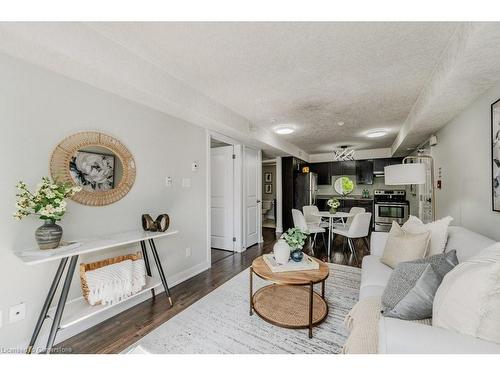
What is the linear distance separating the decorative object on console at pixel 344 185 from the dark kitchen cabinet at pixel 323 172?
43 centimetres

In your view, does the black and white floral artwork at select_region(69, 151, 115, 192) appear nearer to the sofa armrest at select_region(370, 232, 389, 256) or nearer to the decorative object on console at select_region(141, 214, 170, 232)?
the decorative object on console at select_region(141, 214, 170, 232)

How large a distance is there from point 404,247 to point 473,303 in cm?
113

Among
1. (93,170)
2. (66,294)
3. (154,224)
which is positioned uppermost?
(93,170)

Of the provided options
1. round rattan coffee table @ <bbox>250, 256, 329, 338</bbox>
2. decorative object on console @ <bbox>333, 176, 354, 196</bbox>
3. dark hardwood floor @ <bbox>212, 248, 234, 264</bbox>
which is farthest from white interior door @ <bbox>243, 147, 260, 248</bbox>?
decorative object on console @ <bbox>333, 176, 354, 196</bbox>

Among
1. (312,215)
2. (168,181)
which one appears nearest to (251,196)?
(312,215)

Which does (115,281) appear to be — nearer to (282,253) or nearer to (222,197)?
(282,253)

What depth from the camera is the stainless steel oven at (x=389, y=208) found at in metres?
5.53

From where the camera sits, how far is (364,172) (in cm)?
644

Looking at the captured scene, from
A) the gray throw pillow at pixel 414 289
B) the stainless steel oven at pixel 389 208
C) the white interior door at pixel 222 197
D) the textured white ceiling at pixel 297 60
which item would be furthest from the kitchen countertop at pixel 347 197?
the gray throw pillow at pixel 414 289

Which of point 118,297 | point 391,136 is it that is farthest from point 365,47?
point 391,136

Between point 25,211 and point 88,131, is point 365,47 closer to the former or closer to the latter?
point 88,131

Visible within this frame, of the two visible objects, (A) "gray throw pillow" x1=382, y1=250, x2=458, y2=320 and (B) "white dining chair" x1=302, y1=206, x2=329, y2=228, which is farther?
(B) "white dining chair" x1=302, y1=206, x2=329, y2=228

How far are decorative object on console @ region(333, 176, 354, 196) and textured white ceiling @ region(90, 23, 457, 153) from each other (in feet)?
13.6

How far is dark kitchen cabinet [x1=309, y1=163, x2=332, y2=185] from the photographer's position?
271 inches
